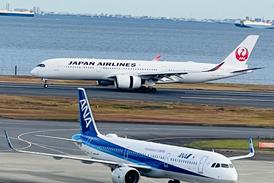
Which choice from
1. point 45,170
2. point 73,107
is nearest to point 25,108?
point 73,107

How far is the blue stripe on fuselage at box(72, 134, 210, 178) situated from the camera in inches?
2120

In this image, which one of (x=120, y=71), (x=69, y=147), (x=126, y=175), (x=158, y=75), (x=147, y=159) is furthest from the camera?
(x=120, y=71)

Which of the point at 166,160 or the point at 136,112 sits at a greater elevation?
the point at 136,112

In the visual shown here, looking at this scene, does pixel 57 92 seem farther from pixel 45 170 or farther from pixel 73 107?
pixel 45 170

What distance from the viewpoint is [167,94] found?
122000 mm

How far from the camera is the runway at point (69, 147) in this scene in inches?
2368

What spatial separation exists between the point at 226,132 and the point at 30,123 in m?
17.8

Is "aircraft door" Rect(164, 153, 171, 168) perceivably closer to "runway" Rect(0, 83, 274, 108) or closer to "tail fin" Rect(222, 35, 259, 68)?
"runway" Rect(0, 83, 274, 108)

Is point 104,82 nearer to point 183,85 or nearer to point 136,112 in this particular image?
point 183,85

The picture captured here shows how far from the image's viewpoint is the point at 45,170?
205ft

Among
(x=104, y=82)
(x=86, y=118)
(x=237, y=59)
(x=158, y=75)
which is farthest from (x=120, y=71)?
(x=86, y=118)

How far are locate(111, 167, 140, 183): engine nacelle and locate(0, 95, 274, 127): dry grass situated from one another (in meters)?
38.1

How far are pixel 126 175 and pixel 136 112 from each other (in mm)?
45946

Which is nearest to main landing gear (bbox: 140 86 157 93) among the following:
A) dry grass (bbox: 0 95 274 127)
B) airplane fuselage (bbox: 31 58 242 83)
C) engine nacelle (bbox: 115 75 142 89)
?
engine nacelle (bbox: 115 75 142 89)
